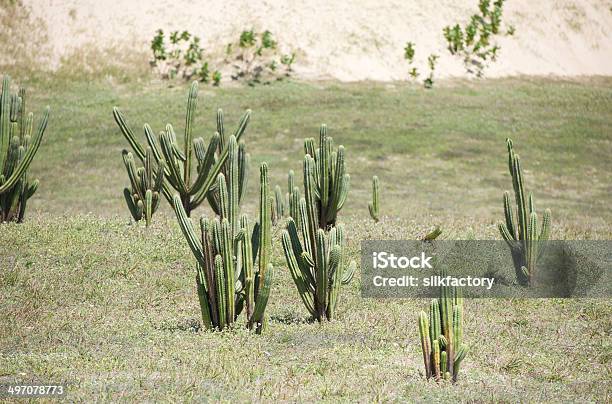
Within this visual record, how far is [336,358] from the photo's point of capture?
844 centimetres

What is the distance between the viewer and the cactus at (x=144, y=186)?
1479 centimetres

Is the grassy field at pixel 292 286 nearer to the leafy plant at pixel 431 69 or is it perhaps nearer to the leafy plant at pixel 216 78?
the leafy plant at pixel 216 78

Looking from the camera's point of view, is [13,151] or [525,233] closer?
[525,233]

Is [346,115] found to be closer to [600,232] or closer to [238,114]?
[238,114]

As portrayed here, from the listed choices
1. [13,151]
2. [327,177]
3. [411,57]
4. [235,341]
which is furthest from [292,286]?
[411,57]

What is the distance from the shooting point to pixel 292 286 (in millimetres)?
12086

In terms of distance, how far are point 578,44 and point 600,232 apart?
23996mm

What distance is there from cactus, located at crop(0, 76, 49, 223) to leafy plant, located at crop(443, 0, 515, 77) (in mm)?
22835

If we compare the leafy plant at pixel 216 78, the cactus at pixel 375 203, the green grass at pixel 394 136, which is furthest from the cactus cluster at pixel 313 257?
the leafy plant at pixel 216 78

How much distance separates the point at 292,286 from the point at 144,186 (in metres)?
4.21

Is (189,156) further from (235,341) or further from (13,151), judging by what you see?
(235,341)

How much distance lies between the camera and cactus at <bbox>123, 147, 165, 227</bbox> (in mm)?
14789

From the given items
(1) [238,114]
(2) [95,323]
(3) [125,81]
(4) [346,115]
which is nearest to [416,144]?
(4) [346,115]

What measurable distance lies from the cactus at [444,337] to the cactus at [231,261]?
206 centimetres
